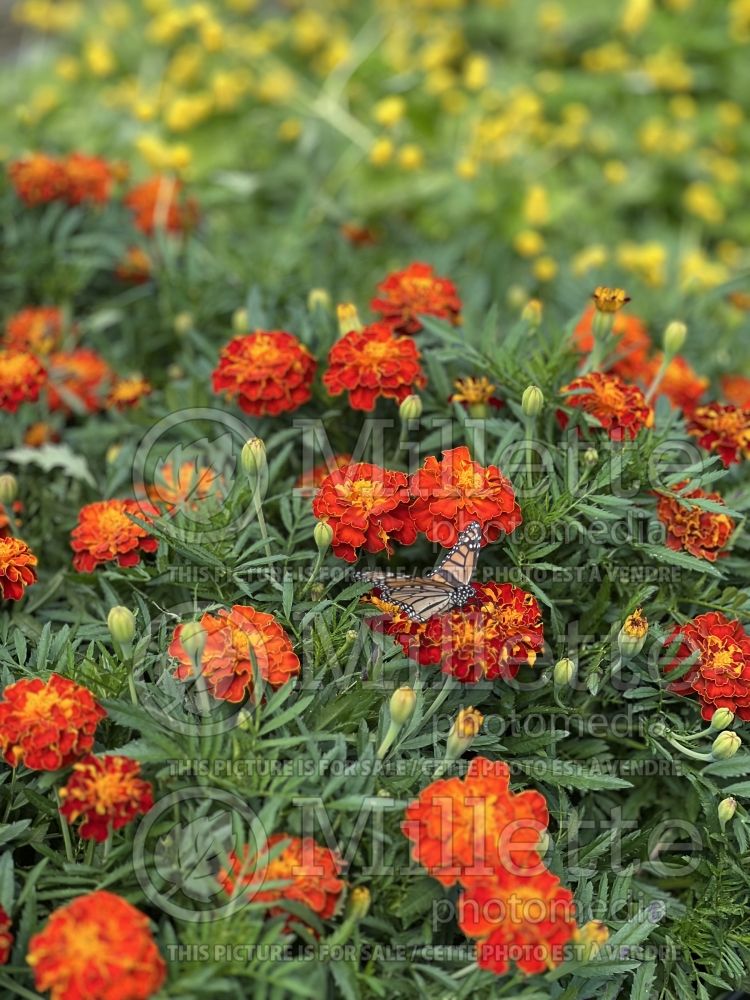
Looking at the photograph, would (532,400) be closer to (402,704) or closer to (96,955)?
(402,704)

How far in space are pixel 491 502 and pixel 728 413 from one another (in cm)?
58

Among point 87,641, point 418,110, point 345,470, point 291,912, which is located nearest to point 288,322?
point 345,470

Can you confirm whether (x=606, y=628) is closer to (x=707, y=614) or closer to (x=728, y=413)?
(x=707, y=614)

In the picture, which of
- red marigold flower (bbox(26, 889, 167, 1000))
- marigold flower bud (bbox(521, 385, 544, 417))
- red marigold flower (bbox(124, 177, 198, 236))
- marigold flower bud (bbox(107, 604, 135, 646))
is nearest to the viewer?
red marigold flower (bbox(26, 889, 167, 1000))

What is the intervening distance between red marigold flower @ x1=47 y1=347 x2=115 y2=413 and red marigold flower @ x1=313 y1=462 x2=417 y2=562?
93 centimetres

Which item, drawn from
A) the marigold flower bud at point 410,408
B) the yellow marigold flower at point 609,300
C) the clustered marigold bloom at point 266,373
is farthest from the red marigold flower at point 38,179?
the yellow marigold flower at point 609,300

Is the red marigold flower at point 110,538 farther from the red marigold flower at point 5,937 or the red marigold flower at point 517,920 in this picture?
the red marigold flower at point 517,920

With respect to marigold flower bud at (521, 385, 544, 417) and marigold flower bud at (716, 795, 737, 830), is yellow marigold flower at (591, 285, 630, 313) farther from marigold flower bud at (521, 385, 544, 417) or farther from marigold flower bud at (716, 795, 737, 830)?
marigold flower bud at (716, 795, 737, 830)

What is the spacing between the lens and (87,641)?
5.58 feet

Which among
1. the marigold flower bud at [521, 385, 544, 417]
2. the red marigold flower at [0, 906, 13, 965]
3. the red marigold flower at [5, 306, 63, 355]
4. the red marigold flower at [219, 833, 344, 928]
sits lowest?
the red marigold flower at [0, 906, 13, 965]

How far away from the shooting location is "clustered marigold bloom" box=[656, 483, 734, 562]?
5.37 ft

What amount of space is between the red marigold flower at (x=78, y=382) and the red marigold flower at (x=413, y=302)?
708 mm

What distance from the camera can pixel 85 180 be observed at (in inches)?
100

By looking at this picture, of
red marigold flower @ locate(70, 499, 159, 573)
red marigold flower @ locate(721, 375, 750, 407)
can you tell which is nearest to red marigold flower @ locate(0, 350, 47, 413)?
red marigold flower @ locate(70, 499, 159, 573)
